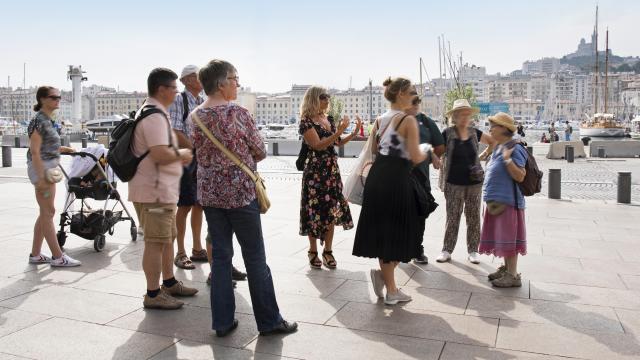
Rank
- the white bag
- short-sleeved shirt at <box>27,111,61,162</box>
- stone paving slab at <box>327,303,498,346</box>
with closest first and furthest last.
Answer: stone paving slab at <box>327,303,498,346</box> < the white bag < short-sleeved shirt at <box>27,111,61,162</box>

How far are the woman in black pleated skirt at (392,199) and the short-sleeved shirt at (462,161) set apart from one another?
1576mm

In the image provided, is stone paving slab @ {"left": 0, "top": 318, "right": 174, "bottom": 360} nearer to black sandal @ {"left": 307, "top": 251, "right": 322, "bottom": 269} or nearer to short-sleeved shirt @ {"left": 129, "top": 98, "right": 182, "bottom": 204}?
short-sleeved shirt @ {"left": 129, "top": 98, "right": 182, "bottom": 204}

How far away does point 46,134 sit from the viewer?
571cm

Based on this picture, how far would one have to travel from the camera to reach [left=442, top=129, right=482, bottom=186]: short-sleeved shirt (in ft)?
20.6

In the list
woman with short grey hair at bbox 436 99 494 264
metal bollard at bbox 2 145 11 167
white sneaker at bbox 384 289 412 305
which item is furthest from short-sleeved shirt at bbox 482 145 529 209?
metal bollard at bbox 2 145 11 167

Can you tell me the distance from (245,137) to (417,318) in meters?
1.85

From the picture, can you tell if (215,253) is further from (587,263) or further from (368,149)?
(587,263)

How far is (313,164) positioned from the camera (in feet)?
19.7

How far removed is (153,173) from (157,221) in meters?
0.36

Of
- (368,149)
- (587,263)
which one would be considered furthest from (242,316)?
(587,263)

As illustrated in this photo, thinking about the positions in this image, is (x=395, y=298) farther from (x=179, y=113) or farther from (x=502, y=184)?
(x=179, y=113)

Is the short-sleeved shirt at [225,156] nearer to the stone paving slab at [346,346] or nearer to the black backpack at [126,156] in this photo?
the black backpack at [126,156]

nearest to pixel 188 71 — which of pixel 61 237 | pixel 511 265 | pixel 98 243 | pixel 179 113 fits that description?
pixel 179 113

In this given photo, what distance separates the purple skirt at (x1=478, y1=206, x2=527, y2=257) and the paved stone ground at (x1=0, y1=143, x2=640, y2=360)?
338 mm
